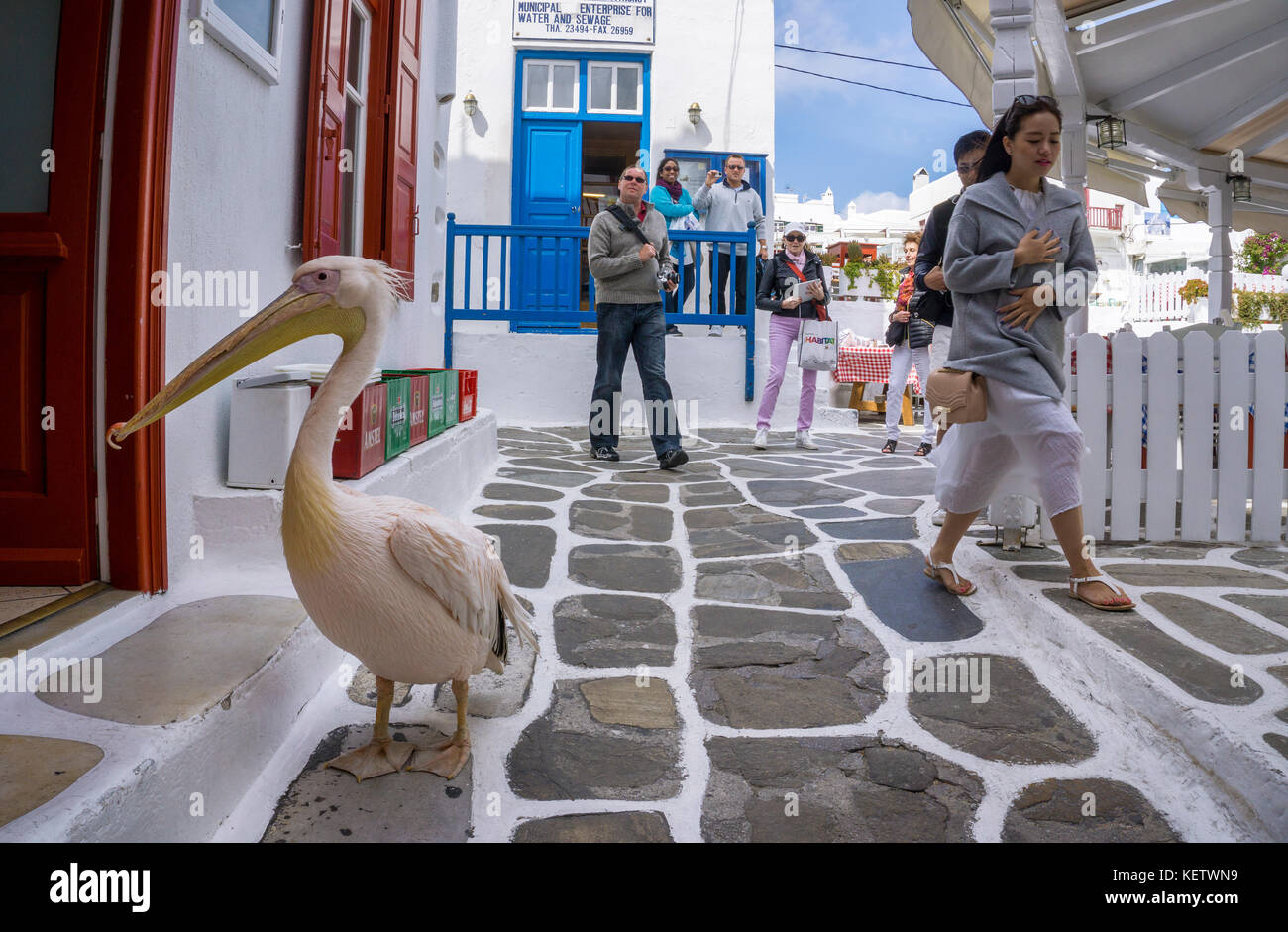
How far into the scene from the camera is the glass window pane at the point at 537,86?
1209 cm

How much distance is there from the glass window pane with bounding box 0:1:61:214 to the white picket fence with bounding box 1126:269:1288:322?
84.4ft

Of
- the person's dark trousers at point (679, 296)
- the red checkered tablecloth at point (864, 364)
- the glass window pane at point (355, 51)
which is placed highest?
the glass window pane at point (355, 51)

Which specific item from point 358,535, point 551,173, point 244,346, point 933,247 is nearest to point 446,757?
point 358,535

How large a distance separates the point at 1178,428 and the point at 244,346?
4501mm

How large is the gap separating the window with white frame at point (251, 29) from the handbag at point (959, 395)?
302cm

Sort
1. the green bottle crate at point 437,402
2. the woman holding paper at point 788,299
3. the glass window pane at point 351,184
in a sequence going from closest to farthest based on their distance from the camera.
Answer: the green bottle crate at point 437,402 < the glass window pane at point 351,184 < the woman holding paper at point 788,299

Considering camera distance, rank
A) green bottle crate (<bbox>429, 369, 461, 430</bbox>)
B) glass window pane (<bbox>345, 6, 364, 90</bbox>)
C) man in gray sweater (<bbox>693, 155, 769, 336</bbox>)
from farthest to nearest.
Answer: man in gray sweater (<bbox>693, 155, 769, 336</bbox>) < green bottle crate (<bbox>429, 369, 461, 430</bbox>) < glass window pane (<bbox>345, 6, 364, 90</bbox>)

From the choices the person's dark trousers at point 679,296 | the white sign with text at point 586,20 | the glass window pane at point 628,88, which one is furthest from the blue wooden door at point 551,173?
the person's dark trousers at point 679,296

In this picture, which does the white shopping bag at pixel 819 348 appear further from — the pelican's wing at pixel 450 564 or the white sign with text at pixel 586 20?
the white sign with text at pixel 586 20

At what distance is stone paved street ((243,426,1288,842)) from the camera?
2115mm

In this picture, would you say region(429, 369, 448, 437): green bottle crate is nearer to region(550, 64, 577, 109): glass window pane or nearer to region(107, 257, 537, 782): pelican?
region(107, 257, 537, 782): pelican

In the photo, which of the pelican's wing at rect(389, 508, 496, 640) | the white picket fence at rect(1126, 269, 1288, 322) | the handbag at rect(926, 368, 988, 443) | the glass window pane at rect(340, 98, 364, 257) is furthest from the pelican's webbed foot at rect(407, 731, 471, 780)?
the white picket fence at rect(1126, 269, 1288, 322)
